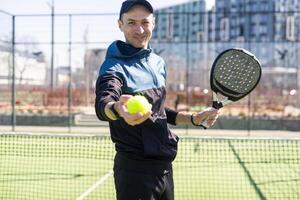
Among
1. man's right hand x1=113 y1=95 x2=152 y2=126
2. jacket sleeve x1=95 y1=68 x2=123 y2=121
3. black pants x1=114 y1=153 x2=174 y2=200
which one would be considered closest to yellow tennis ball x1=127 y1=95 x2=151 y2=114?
man's right hand x1=113 y1=95 x2=152 y2=126

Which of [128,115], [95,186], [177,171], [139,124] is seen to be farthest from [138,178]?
[177,171]

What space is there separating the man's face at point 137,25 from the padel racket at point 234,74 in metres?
0.54

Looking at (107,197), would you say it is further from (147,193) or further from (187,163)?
(147,193)

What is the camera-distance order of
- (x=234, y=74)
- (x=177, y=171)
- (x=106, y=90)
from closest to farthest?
(x=106, y=90)
(x=234, y=74)
(x=177, y=171)

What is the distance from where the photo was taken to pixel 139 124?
90.8 inches

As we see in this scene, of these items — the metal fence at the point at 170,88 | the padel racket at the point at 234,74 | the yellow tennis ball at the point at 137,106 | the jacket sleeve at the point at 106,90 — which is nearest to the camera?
the yellow tennis ball at the point at 137,106

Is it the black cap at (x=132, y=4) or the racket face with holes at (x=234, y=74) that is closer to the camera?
the black cap at (x=132, y=4)

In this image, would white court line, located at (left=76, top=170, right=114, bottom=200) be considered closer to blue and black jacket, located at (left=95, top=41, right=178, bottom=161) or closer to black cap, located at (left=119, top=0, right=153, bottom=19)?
blue and black jacket, located at (left=95, top=41, right=178, bottom=161)

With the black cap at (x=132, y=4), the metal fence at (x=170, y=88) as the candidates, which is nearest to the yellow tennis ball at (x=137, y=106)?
the black cap at (x=132, y=4)

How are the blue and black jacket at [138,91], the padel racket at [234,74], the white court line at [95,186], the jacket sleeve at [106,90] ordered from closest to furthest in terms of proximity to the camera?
1. the jacket sleeve at [106,90]
2. the blue and black jacket at [138,91]
3. the padel racket at [234,74]
4. the white court line at [95,186]

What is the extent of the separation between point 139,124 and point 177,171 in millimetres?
6121

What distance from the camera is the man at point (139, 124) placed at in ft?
7.65

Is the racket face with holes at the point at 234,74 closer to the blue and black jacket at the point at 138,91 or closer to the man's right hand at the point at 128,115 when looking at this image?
the blue and black jacket at the point at 138,91

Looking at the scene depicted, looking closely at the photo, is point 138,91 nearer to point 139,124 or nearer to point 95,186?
point 139,124
